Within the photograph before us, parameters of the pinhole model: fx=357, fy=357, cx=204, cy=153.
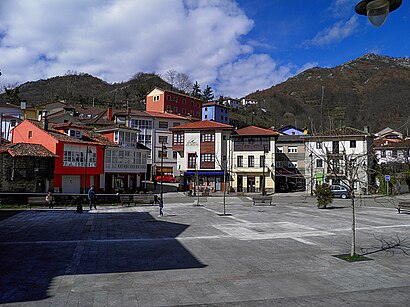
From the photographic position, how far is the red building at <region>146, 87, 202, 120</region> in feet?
234

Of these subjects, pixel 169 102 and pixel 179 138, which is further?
pixel 169 102

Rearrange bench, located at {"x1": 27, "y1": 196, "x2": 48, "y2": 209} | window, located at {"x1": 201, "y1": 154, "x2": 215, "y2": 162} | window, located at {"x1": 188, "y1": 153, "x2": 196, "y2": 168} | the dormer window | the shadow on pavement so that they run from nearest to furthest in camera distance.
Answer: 1. the shadow on pavement
2. bench, located at {"x1": 27, "y1": 196, "x2": 48, "y2": 209}
3. the dormer window
4. window, located at {"x1": 201, "y1": 154, "x2": 215, "y2": 162}
5. window, located at {"x1": 188, "y1": 153, "x2": 196, "y2": 168}

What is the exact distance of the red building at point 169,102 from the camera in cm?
7125

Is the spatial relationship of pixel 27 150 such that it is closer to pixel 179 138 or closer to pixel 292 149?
pixel 179 138

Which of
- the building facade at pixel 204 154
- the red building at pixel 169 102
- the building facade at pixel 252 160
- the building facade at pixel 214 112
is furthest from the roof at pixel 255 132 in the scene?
the building facade at pixel 214 112

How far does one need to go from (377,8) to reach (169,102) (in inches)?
2718

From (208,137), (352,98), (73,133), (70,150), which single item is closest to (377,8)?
(70,150)

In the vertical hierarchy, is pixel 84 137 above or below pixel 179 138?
below

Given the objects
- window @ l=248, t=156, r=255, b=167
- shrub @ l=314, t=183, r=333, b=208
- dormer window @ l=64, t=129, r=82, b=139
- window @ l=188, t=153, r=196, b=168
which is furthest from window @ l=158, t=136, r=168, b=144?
shrub @ l=314, t=183, r=333, b=208

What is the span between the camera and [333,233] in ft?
50.4

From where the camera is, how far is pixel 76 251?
11.6m

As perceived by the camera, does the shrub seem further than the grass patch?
Yes

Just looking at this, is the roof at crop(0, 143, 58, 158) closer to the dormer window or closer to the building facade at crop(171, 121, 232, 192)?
the dormer window

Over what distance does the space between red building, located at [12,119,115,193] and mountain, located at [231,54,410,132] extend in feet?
117
